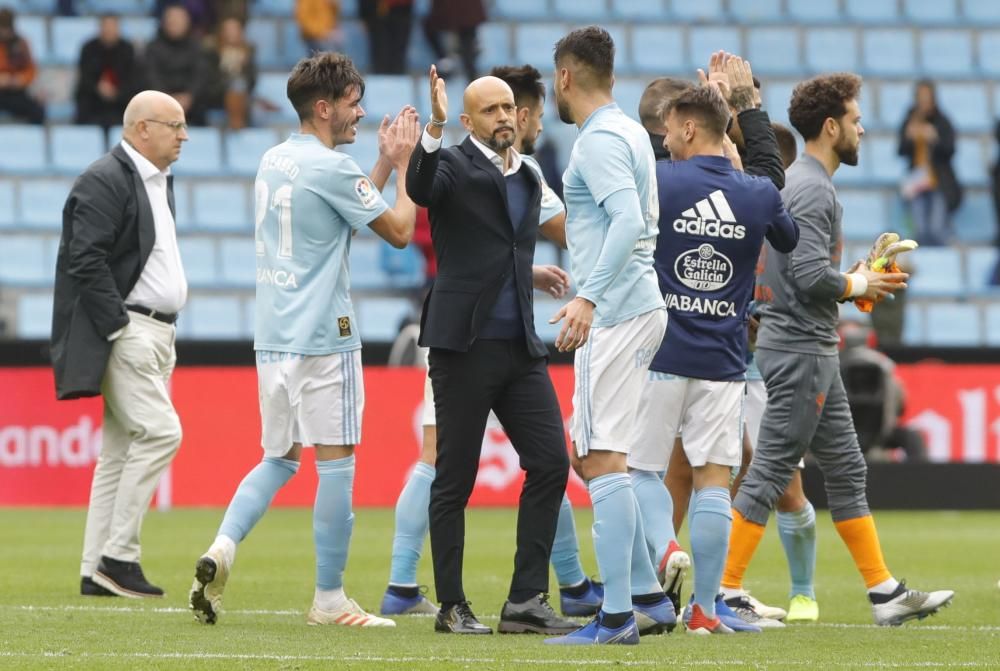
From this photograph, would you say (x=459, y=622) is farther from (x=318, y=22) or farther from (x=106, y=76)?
(x=318, y=22)

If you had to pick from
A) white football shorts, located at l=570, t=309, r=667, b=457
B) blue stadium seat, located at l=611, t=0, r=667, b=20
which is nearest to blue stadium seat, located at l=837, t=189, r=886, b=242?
blue stadium seat, located at l=611, t=0, r=667, b=20

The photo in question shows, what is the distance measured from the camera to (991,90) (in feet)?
74.0

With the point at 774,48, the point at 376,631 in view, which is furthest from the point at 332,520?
the point at 774,48

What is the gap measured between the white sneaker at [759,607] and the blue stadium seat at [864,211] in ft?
42.7

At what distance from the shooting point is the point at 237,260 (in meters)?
18.9

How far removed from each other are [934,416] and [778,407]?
28.0 feet

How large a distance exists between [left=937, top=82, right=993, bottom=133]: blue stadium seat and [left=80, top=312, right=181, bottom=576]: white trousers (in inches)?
598

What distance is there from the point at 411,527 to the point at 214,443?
705 centimetres

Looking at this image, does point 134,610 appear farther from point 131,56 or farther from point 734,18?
point 734,18

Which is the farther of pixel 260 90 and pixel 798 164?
pixel 260 90

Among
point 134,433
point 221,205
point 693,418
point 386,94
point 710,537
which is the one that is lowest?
point 710,537

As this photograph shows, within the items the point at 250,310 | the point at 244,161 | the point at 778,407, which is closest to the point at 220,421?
the point at 250,310

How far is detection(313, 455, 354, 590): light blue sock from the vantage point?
748cm

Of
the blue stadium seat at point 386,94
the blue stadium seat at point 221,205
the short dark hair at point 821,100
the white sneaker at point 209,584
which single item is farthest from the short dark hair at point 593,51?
the blue stadium seat at point 386,94
